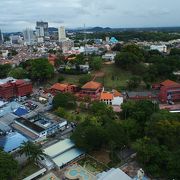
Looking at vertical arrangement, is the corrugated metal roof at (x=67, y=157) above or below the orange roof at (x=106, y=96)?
below

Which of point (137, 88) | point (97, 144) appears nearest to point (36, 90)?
point (137, 88)

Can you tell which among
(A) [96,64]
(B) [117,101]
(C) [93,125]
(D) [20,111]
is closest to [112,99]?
(B) [117,101]

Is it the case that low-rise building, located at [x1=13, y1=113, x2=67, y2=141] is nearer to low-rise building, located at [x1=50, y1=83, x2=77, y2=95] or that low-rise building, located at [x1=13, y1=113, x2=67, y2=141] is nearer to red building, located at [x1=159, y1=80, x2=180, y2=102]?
low-rise building, located at [x1=50, y1=83, x2=77, y2=95]

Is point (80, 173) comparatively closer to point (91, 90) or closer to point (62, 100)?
point (62, 100)

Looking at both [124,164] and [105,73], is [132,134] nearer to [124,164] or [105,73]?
[124,164]

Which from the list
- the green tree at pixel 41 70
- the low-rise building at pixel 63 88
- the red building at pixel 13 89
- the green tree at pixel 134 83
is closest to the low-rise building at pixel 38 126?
the low-rise building at pixel 63 88

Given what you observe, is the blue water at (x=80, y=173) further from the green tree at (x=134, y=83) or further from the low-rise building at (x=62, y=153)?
the green tree at (x=134, y=83)

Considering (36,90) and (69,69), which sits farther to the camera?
(69,69)
